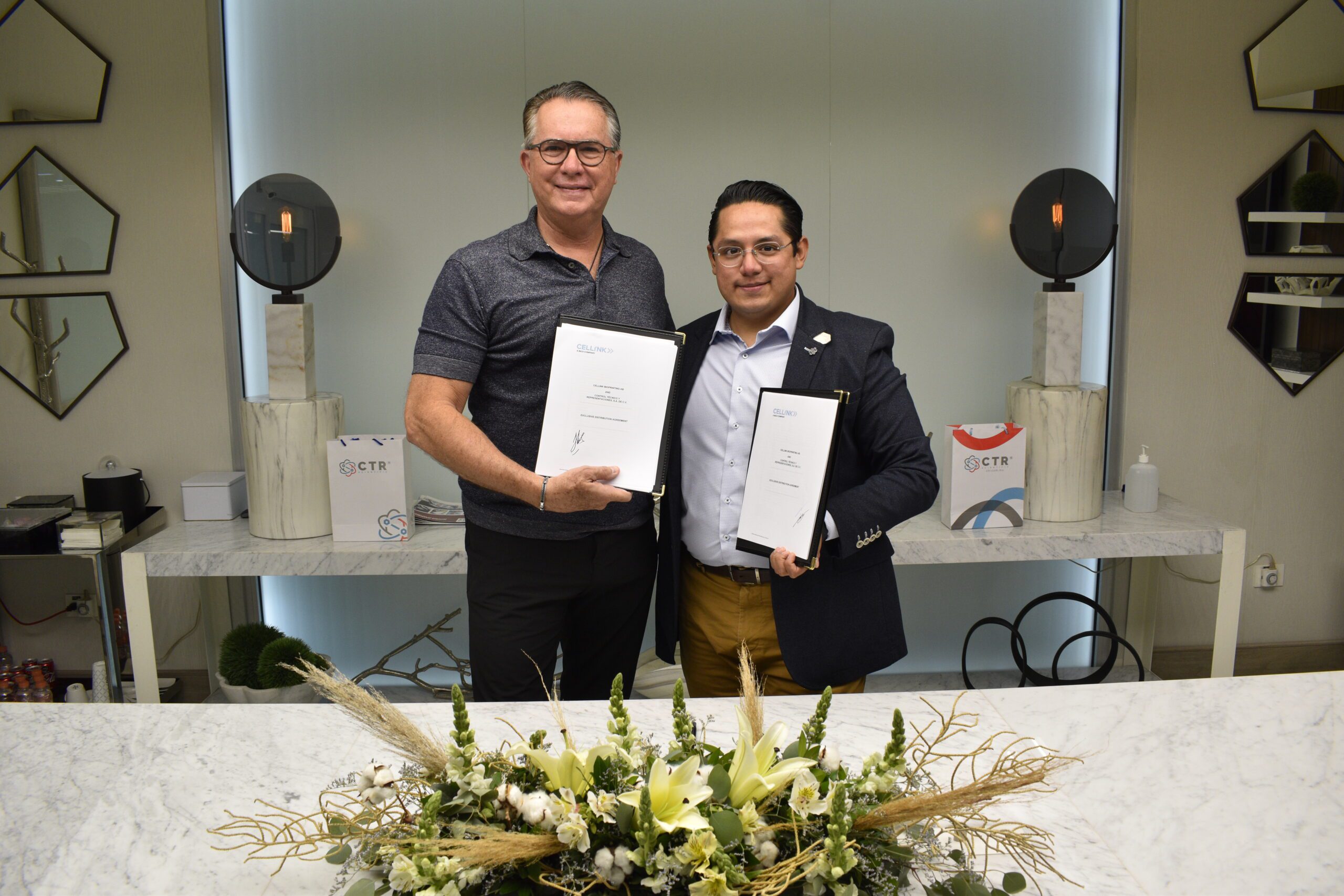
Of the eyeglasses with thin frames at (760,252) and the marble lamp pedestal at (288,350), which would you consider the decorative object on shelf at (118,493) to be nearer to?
the marble lamp pedestal at (288,350)

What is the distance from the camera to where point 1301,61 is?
3.30 m

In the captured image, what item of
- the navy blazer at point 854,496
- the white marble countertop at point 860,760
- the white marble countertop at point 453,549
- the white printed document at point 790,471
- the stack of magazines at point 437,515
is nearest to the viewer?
the white marble countertop at point 860,760

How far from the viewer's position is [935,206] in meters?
3.32

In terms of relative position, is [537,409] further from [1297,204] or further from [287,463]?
[1297,204]

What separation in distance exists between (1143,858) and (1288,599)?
9.61 feet

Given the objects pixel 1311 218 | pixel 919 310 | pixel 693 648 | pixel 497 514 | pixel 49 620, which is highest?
pixel 1311 218

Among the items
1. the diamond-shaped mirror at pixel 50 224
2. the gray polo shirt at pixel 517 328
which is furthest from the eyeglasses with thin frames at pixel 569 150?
the diamond-shaped mirror at pixel 50 224

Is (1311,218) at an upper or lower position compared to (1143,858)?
upper

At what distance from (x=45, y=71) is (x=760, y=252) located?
9.02 ft

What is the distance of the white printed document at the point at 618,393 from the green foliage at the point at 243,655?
5.81 ft

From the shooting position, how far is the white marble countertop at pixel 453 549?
281 cm

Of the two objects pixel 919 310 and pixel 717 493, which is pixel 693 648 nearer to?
pixel 717 493

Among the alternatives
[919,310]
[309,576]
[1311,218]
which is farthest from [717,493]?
[1311,218]

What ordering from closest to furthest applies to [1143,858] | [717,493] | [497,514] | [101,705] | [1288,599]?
[1143,858]
[101,705]
[717,493]
[497,514]
[1288,599]
